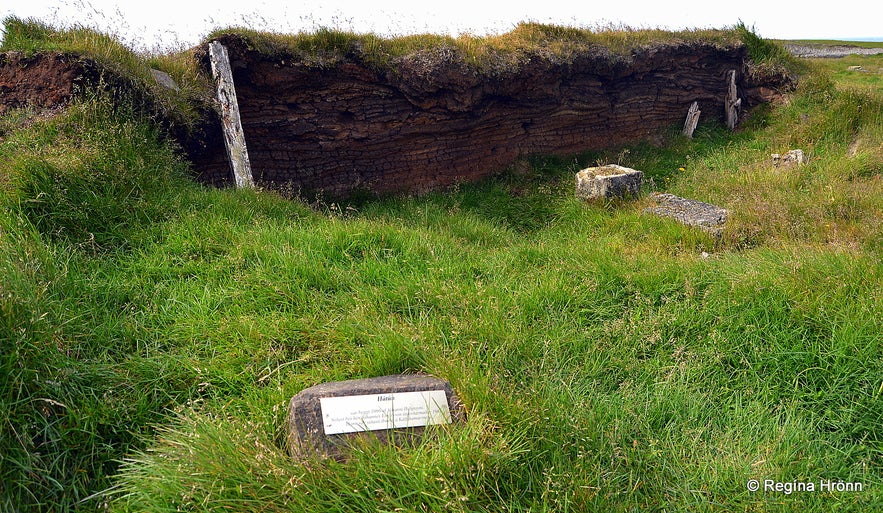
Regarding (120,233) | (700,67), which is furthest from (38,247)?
(700,67)

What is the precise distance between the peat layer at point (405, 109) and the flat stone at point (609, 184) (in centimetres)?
198

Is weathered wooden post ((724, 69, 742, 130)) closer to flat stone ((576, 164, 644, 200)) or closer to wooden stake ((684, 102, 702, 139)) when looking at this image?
wooden stake ((684, 102, 702, 139))

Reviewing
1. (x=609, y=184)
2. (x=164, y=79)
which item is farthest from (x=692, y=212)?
(x=164, y=79)

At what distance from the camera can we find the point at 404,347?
3.22 metres

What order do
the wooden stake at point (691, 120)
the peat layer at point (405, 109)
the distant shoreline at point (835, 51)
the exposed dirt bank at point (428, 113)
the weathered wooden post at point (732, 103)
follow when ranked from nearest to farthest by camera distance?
the peat layer at point (405, 109) → the exposed dirt bank at point (428, 113) → the wooden stake at point (691, 120) → the weathered wooden post at point (732, 103) → the distant shoreline at point (835, 51)

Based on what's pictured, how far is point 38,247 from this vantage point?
3672 mm

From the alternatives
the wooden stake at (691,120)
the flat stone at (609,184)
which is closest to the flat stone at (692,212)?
the flat stone at (609,184)

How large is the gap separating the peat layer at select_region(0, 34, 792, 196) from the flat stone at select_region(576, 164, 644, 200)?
1.98 metres

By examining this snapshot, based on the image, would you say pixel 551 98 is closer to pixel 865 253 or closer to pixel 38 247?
pixel 865 253

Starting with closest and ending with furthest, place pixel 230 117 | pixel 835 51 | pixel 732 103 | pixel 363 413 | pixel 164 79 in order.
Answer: pixel 363 413 → pixel 164 79 → pixel 230 117 → pixel 732 103 → pixel 835 51

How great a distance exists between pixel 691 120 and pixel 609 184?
17.7ft

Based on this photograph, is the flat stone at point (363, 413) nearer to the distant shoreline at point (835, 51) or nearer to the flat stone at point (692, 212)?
the flat stone at point (692, 212)

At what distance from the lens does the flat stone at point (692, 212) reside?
612 centimetres

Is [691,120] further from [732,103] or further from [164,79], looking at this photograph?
[164,79]
